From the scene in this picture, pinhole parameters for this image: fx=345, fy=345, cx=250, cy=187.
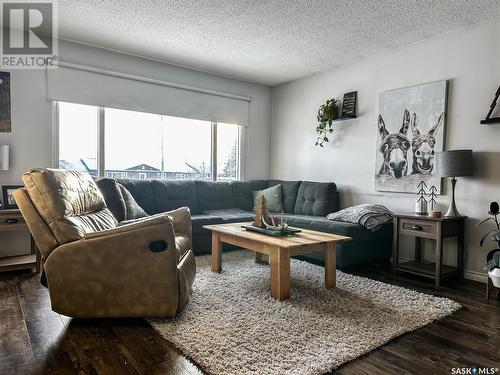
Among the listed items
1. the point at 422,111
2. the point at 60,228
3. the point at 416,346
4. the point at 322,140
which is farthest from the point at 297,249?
the point at 322,140

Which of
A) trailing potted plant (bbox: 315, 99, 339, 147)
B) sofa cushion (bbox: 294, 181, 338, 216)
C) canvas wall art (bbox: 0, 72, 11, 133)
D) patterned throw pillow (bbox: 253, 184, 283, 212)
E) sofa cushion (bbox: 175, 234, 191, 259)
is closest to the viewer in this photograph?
sofa cushion (bbox: 175, 234, 191, 259)

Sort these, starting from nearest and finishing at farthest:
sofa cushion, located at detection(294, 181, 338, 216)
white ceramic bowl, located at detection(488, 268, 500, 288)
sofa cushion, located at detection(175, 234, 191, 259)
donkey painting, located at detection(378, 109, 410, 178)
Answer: sofa cushion, located at detection(175, 234, 191, 259)
white ceramic bowl, located at detection(488, 268, 500, 288)
donkey painting, located at detection(378, 109, 410, 178)
sofa cushion, located at detection(294, 181, 338, 216)

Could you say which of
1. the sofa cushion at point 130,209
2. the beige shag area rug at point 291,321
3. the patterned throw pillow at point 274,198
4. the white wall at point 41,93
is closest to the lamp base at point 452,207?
the beige shag area rug at point 291,321

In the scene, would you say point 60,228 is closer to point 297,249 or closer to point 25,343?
point 25,343

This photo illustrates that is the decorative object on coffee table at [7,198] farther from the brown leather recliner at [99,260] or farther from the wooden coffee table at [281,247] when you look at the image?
the wooden coffee table at [281,247]

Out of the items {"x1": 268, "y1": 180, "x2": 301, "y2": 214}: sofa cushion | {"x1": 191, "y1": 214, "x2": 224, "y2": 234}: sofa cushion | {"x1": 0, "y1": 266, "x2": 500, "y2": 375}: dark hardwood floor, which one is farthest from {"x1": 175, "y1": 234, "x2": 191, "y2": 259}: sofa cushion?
{"x1": 268, "y1": 180, "x2": 301, "y2": 214}: sofa cushion

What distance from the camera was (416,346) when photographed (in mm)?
1877

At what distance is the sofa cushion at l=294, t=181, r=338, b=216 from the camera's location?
169 inches

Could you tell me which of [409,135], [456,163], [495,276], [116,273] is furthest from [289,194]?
[116,273]

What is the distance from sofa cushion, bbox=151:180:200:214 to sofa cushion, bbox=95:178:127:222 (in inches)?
33.4

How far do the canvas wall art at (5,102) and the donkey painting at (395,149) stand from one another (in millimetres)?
4010

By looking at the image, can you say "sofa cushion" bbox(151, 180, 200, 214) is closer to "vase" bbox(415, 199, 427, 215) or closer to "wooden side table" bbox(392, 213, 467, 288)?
"wooden side table" bbox(392, 213, 467, 288)

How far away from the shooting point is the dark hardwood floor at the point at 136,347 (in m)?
1.65

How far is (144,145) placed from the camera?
14.8 ft
